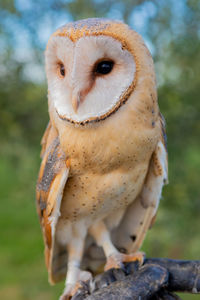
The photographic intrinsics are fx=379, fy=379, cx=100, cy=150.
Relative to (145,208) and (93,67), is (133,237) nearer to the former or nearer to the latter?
(145,208)

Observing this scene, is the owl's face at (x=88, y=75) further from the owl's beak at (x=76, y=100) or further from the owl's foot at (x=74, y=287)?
the owl's foot at (x=74, y=287)

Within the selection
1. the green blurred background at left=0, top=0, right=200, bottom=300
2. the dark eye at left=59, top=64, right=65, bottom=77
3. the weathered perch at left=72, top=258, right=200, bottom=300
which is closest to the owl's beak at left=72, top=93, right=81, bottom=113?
the dark eye at left=59, top=64, right=65, bottom=77

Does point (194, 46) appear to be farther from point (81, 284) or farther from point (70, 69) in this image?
point (81, 284)

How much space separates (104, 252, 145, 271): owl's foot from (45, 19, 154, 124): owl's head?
20.7 inches

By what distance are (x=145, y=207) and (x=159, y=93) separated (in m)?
0.96

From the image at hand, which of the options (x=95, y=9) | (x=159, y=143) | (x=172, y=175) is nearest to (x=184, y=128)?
(x=172, y=175)

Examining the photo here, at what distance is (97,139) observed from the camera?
1.09 meters

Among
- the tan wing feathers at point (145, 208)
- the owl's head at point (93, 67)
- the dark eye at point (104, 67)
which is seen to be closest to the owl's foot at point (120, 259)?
the tan wing feathers at point (145, 208)

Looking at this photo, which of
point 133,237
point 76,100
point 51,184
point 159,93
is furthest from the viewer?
point 159,93

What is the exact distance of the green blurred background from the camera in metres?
2.21

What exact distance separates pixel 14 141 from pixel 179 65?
4.05ft

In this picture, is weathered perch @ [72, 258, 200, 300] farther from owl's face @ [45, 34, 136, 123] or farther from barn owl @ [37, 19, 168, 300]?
owl's face @ [45, 34, 136, 123]

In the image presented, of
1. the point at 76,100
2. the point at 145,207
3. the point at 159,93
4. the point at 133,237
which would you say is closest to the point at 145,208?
the point at 145,207

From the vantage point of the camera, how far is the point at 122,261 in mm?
1343
